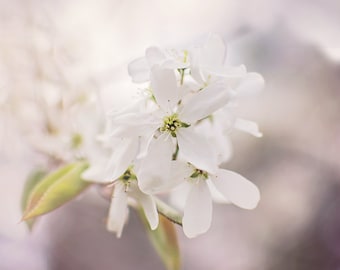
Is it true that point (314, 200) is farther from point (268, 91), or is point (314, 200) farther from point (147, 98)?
point (147, 98)

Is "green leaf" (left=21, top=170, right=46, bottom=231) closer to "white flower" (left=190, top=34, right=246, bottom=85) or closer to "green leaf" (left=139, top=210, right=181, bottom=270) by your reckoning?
"green leaf" (left=139, top=210, right=181, bottom=270)

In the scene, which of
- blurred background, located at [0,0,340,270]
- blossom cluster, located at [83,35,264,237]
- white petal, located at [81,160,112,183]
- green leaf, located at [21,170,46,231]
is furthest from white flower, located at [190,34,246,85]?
blurred background, located at [0,0,340,270]

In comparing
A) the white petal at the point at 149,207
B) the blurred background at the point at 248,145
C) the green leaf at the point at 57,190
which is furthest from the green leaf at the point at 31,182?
the blurred background at the point at 248,145

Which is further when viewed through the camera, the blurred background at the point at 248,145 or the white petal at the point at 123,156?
the blurred background at the point at 248,145

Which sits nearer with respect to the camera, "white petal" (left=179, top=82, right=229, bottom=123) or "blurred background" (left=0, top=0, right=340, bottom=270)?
"white petal" (left=179, top=82, right=229, bottom=123)

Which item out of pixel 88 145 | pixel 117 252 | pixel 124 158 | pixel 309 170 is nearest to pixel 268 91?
pixel 309 170

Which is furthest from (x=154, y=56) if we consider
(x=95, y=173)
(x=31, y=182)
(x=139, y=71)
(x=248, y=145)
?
(x=248, y=145)

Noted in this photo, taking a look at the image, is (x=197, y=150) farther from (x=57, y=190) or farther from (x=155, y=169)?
(x=57, y=190)

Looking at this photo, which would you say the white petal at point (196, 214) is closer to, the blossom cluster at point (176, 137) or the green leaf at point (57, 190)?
→ the blossom cluster at point (176, 137)
